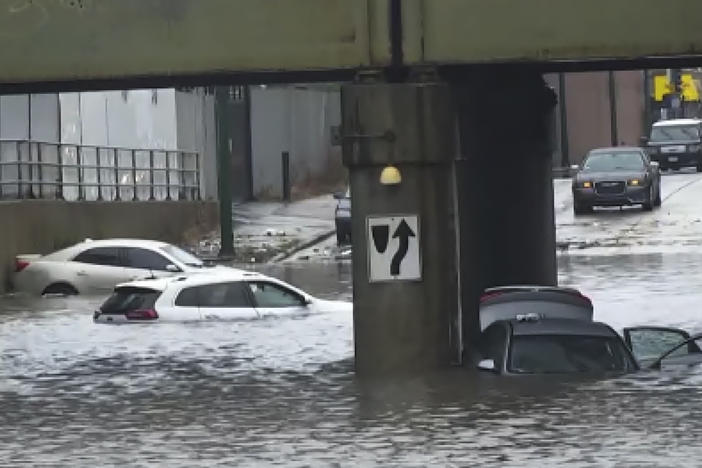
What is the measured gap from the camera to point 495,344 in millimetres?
19516

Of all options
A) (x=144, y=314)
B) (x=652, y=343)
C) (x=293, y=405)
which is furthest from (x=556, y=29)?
(x=144, y=314)

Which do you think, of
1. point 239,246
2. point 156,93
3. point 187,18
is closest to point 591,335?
point 187,18

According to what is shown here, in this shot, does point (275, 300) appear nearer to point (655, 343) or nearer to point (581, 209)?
point (655, 343)

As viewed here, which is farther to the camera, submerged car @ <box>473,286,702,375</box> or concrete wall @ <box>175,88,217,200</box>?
concrete wall @ <box>175,88,217,200</box>

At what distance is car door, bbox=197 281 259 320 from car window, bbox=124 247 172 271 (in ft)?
20.7

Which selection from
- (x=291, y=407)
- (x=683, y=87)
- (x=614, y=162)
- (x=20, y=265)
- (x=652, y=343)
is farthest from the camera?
(x=683, y=87)

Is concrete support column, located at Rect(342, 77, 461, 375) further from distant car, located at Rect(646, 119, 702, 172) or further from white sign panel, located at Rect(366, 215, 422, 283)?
distant car, located at Rect(646, 119, 702, 172)

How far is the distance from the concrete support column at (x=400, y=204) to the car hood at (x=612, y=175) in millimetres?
26183

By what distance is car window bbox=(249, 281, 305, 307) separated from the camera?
89.2ft

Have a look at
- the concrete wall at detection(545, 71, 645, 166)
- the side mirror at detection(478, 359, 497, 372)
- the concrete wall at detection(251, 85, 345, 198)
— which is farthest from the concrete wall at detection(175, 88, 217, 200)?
the side mirror at detection(478, 359, 497, 372)

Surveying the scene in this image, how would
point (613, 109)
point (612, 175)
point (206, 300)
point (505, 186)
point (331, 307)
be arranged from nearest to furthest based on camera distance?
point (505, 186) < point (206, 300) < point (331, 307) < point (612, 175) < point (613, 109)

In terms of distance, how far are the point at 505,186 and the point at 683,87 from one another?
2087 inches

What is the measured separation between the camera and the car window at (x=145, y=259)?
33.4 m

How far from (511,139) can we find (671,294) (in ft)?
18.9
